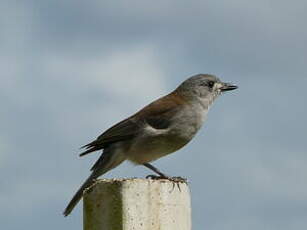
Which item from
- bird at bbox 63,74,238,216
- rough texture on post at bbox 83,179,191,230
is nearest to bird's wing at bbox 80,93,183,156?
bird at bbox 63,74,238,216

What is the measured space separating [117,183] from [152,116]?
4576 millimetres

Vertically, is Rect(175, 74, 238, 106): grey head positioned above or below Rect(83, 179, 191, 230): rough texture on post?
above

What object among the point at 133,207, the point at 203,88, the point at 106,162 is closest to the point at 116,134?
the point at 106,162

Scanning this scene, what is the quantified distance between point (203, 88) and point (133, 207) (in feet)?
19.1

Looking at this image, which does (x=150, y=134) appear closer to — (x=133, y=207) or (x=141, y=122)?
(x=141, y=122)

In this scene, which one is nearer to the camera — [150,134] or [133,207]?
[133,207]

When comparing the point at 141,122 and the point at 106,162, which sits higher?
the point at 141,122

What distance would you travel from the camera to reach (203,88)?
10.6m

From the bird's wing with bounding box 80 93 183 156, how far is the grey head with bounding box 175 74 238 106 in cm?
35

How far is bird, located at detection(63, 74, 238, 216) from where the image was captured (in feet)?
30.1

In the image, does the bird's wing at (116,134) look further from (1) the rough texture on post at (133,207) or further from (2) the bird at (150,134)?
(1) the rough texture on post at (133,207)

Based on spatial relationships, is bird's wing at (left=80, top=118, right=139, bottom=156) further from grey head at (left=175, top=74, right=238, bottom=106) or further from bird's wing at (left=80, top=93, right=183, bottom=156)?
grey head at (left=175, top=74, right=238, bottom=106)

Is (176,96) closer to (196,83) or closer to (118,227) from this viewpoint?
(196,83)

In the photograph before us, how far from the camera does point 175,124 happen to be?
9.59 metres
